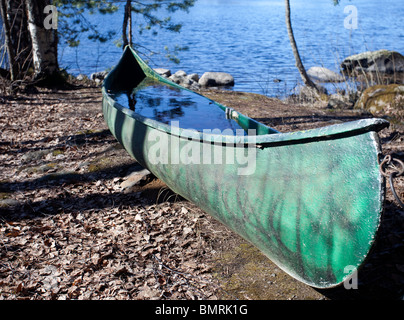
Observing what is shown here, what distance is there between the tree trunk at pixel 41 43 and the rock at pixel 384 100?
707 centimetres

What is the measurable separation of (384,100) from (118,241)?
6.71 m

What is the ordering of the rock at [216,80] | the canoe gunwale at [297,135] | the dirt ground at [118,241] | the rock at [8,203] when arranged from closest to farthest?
the canoe gunwale at [297,135], the dirt ground at [118,241], the rock at [8,203], the rock at [216,80]

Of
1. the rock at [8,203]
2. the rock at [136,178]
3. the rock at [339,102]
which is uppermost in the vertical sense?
the rock at [339,102]

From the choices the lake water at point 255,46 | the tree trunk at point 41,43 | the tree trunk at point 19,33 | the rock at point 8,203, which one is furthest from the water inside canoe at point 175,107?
the lake water at point 255,46

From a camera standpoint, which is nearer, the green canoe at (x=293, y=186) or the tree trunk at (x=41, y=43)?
the green canoe at (x=293, y=186)

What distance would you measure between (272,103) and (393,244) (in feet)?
19.8

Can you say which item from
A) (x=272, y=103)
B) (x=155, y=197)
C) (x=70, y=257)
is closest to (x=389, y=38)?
(x=272, y=103)

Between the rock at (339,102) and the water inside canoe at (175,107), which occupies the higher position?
the water inside canoe at (175,107)

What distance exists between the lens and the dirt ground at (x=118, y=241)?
3.34m

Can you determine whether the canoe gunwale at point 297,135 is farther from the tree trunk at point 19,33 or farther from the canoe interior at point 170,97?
the tree trunk at point 19,33

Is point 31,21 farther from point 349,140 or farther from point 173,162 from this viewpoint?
point 349,140

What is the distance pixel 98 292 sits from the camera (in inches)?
131

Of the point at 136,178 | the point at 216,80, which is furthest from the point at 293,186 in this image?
the point at 216,80

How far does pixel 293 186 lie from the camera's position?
291 centimetres
